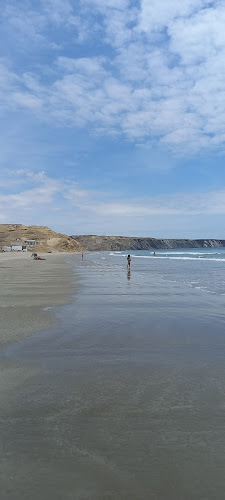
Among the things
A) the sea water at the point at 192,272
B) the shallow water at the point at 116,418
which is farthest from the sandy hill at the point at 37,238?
the shallow water at the point at 116,418

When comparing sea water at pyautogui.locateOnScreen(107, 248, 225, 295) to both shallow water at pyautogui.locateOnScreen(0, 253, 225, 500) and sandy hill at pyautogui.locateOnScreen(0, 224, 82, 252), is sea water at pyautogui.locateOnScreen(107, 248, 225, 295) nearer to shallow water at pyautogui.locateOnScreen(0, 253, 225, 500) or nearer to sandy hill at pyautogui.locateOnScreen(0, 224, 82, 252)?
shallow water at pyautogui.locateOnScreen(0, 253, 225, 500)

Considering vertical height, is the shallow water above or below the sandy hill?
below

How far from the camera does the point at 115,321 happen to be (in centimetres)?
969

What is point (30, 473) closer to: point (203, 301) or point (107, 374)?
point (107, 374)

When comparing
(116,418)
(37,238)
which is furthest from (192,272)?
(37,238)

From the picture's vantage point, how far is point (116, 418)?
4.02 meters

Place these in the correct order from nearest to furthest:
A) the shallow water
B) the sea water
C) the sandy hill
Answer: the shallow water → the sea water → the sandy hill

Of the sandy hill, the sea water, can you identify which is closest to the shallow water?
the sea water

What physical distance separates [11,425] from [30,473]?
2.99 ft

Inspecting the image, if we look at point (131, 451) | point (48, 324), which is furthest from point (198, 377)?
point (48, 324)

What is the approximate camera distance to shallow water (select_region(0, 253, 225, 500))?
2.93 metres

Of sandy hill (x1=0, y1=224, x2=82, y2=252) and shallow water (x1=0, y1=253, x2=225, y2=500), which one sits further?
sandy hill (x1=0, y1=224, x2=82, y2=252)

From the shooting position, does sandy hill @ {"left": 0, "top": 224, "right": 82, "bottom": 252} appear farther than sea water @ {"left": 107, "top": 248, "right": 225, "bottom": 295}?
Yes

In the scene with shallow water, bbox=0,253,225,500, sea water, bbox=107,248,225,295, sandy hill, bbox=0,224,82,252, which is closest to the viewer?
shallow water, bbox=0,253,225,500
